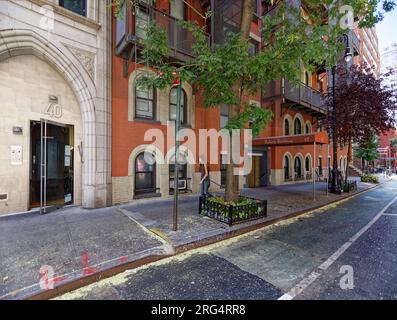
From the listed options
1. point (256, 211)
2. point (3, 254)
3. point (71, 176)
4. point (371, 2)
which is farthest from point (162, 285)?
point (371, 2)

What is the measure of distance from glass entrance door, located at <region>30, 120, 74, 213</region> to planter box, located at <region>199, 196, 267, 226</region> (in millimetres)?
5047

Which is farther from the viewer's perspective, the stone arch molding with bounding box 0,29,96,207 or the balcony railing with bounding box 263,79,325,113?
the balcony railing with bounding box 263,79,325,113

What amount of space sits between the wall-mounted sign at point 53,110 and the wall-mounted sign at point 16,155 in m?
1.42

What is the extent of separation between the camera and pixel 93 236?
460 centimetres

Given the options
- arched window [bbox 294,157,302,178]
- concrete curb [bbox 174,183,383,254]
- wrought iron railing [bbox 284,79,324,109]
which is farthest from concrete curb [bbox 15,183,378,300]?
arched window [bbox 294,157,302,178]

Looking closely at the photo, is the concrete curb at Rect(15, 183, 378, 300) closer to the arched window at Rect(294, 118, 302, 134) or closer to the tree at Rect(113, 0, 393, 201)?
the tree at Rect(113, 0, 393, 201)

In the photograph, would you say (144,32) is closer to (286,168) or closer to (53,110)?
(53,110)

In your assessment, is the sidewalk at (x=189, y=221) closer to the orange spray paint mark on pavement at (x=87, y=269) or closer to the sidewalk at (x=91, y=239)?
the sidewalk at (x=91, y=239)

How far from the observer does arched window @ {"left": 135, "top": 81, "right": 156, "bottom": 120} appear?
28.2 ft

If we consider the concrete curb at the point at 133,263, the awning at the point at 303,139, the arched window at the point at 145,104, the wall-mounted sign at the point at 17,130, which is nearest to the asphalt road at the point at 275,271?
the concrete curb at the point at 133,263

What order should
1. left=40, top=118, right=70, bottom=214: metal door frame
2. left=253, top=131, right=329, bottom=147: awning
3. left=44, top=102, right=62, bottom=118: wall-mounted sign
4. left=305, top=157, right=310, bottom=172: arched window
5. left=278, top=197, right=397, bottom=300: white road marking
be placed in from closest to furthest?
left=278, top=197, right=397, bottom=300: white road marking < left=40, top=118, right=70, bottom=214: metal door frame < left=44, top=102, right=62, bottom=118: wall-mounted sign < left=253, top=131, right=329, bottom=147: awning < left=305, top=157, right=310, bottom=172: arched window

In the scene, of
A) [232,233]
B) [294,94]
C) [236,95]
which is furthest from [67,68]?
[294,94]

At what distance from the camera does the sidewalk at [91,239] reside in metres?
3.14

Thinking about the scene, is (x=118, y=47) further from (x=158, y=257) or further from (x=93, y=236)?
(x=158, y=257)
